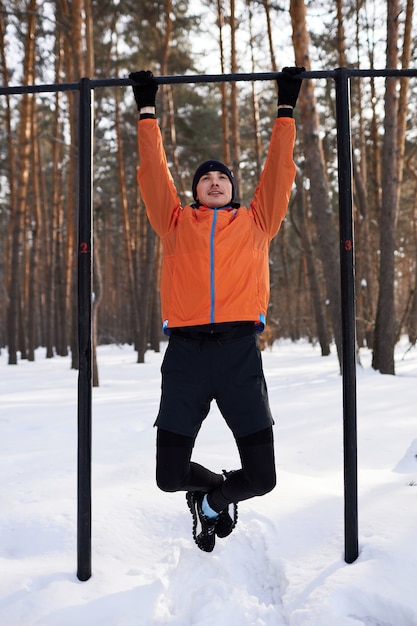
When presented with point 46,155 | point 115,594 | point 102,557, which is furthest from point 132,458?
point 46,155

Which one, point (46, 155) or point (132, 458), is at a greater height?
point (46, 155)

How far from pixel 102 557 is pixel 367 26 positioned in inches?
516

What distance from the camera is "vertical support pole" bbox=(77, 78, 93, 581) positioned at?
247cm

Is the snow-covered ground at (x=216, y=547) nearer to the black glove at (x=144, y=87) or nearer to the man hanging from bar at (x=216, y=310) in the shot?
the man hanging from bar at (x=216, y=310)

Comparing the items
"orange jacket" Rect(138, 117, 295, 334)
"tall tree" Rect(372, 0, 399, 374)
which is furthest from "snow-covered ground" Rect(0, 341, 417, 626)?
"tall tree" Rect(372, 0, 399, 374)

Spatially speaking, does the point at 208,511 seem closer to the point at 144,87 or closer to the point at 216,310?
the point at 216,310

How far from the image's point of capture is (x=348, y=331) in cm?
257

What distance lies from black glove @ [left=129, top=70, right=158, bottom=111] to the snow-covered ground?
2238mm

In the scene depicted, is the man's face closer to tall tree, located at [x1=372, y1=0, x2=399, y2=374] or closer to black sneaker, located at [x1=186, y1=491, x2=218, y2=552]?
black sneaker, located at [x1=186, y1=491, x2=218, y2=552]

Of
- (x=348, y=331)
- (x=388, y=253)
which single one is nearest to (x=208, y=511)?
(x=348, y=331)

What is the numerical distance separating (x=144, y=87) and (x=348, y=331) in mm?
1514

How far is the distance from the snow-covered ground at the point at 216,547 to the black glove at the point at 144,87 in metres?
2.24

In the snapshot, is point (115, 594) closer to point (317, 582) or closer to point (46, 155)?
point (317, 582)

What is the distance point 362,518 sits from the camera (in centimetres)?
289
